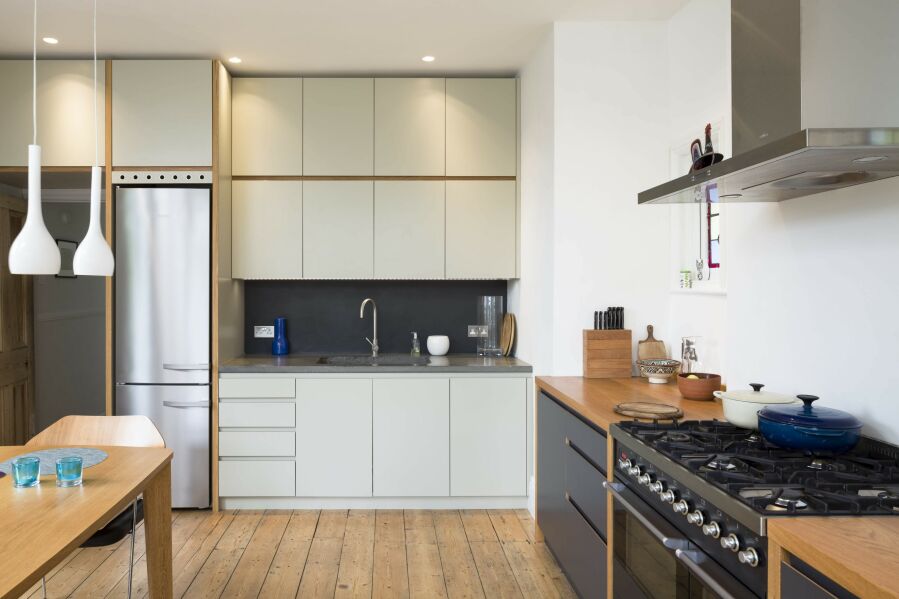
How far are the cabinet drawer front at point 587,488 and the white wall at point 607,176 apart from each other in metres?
0.82

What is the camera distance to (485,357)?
457 cm

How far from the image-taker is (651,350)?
3.53 meters

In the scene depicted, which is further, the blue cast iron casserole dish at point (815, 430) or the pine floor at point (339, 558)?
the pine floor at point (339, 558)

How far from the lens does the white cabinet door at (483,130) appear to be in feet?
14.5

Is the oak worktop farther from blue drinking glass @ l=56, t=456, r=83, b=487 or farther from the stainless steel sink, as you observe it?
blue drinking glass @ l=56, t=456, r=83, b=487

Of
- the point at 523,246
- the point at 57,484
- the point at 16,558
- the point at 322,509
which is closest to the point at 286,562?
the point at 322,509

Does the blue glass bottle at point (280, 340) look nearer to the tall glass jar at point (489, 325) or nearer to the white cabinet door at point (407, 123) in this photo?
the white cabinet door at point (407, 123)

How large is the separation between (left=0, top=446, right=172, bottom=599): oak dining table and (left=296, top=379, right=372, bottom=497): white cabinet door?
1574mm

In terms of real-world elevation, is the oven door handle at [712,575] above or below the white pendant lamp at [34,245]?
below

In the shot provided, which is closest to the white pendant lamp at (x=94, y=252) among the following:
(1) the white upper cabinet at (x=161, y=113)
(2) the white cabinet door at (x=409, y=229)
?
(1) the white upper cabinet at (x=161, y=113)

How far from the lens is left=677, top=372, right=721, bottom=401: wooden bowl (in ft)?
9.19

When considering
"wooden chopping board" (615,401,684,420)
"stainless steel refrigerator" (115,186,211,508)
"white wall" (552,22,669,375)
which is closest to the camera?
"wooden chopping board" (615,401,684,420)

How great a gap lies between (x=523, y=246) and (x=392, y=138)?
43.8 inches

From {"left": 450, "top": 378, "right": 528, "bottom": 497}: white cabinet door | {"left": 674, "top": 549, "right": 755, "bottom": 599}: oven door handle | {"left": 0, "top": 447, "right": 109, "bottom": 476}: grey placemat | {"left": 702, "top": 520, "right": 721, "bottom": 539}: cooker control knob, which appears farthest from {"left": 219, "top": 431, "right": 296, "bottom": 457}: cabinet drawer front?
{"left": 702, "top": 520, "right": 721, "bottom": 539}: cooker control knob
